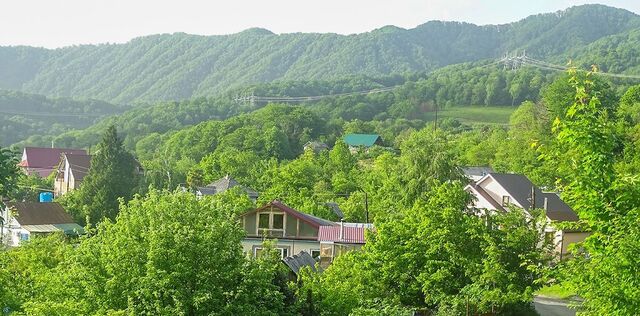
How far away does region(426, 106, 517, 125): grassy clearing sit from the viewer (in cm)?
13812

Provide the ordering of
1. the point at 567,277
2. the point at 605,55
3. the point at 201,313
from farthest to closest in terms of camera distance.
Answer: the point at 605,55
the point at 201,313
the point at 567,277

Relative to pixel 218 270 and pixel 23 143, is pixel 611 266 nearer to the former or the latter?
pixel 218 270

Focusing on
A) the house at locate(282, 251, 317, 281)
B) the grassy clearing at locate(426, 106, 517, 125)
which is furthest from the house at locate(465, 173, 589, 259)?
the grassy clearing at locate(426, 106, 517, 125)

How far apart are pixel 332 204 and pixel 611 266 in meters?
45.9

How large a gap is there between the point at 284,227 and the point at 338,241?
15.6ft

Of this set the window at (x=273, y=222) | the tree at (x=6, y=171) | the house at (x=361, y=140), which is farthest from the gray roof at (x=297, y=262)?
the house at (x=361, y=140)

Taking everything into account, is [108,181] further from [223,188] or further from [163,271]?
[163,271]

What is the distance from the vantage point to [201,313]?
18469mm

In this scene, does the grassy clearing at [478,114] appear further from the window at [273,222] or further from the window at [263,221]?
the window at [263,221]

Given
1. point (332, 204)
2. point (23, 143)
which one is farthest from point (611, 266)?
point (23, 143)

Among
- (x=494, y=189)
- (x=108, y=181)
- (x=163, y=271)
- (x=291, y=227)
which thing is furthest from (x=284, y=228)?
(x=108, y=181)

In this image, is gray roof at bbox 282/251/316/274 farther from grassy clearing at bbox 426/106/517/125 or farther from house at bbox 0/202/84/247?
grassy clearing at bbox 426/106/517/125

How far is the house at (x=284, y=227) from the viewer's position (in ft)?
130

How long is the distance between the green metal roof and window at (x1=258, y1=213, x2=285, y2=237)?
67960 mm
